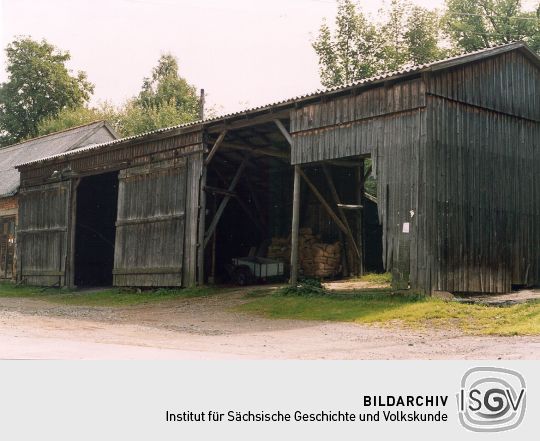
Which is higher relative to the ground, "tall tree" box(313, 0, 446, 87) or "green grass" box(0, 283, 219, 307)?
"tall tree" box(313, 0, 446, 87)

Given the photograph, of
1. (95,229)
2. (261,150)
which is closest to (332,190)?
(261,150)

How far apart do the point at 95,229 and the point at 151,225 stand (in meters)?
6.88

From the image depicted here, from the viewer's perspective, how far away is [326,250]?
23.7 meters

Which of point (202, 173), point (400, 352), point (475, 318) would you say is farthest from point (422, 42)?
point (400, 352)

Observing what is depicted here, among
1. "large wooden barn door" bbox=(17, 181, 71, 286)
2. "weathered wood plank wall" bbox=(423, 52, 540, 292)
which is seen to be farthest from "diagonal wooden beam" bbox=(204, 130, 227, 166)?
"large wooden barn door" bbox=(17, 181, 71, 286)

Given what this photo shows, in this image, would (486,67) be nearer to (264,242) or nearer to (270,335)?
(270,335)

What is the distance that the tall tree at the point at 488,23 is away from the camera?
3703 centimetres

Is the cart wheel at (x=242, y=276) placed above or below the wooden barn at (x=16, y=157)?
below

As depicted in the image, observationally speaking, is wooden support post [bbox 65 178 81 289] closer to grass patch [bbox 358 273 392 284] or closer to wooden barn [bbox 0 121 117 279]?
wooden barn [bbox 0 121 117 279]

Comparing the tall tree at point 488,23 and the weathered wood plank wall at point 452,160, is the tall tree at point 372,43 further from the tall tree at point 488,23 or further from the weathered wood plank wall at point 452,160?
the weathered wood plank wall at point 452,160

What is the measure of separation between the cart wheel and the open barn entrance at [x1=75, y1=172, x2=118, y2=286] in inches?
316

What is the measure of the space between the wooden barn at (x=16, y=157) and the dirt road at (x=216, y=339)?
1437 cm

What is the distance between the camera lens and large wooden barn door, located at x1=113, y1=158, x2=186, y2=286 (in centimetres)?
2272

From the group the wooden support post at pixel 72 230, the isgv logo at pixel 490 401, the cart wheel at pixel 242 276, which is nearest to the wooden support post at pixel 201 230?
the cart wheel at pixel 242 276
